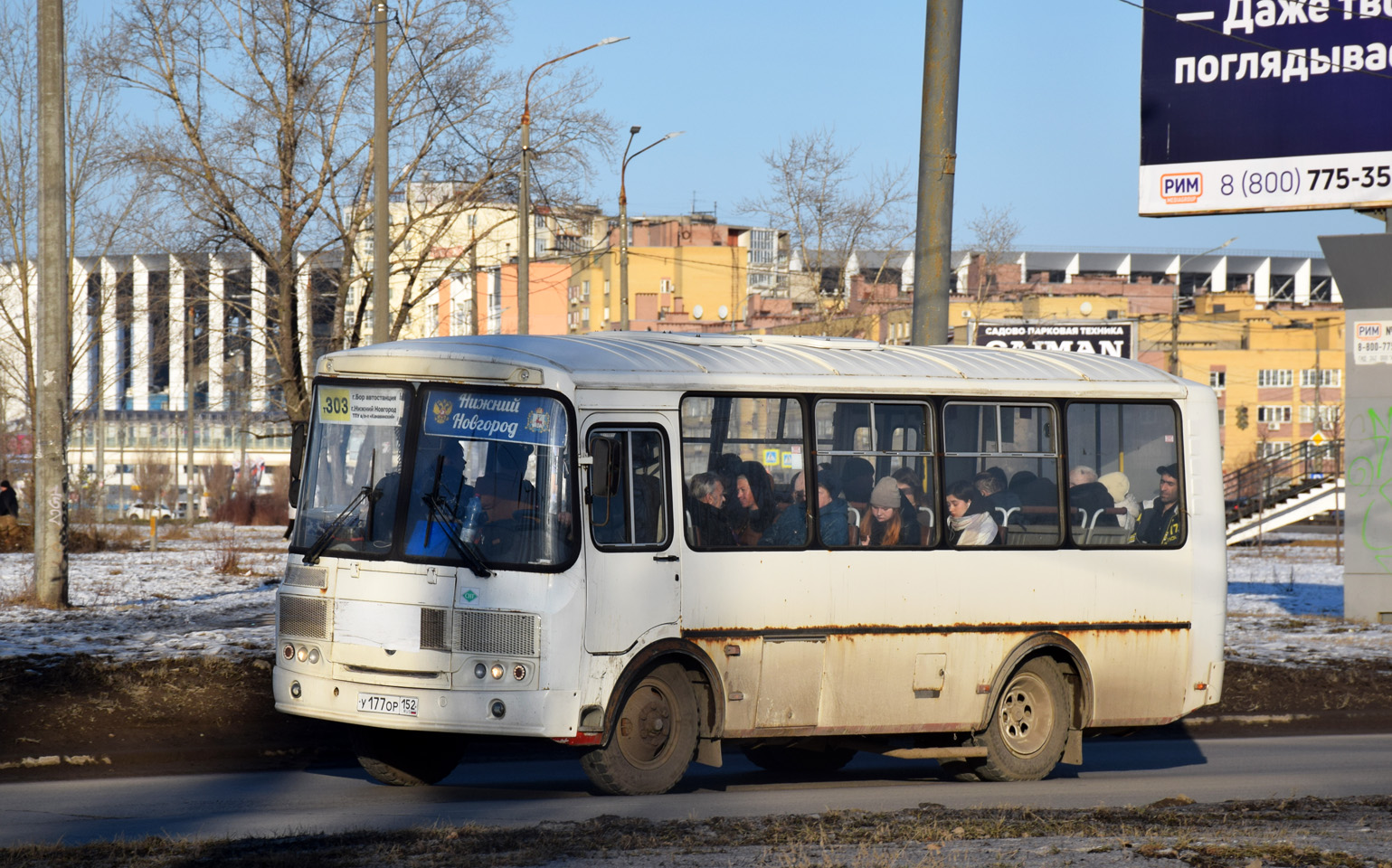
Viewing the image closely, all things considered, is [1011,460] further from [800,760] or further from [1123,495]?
[800,760]

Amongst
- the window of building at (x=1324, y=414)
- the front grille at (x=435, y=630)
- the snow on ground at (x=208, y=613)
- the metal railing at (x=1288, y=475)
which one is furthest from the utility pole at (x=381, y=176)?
the window of building at (x=1324, y=414)

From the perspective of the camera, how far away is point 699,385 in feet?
32.9

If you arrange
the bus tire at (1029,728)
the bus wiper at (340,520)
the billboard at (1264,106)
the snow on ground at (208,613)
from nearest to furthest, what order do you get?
1. the bus wiper at (340,520)
2. the bus tire at (1029,728)
3. the snow on ground at (208,613)
4. the billboard at (1264,106)

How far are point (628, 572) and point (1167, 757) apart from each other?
5.42 metres

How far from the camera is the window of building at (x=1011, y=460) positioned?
11086mm

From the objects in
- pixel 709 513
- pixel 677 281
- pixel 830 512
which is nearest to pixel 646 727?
pixel 709 513

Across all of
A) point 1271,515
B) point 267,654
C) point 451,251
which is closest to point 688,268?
point 1271,515

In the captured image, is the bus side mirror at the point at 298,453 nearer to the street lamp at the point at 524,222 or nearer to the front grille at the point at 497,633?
the front grille at the point at 497,633

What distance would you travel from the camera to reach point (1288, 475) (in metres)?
46.6

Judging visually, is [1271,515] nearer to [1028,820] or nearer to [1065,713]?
[1065,713]

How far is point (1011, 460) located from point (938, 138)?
3.32 m

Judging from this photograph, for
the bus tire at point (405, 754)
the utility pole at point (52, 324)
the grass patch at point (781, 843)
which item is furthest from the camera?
the utility pole at point (52, 324)

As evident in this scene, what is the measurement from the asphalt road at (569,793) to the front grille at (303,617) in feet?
3.16

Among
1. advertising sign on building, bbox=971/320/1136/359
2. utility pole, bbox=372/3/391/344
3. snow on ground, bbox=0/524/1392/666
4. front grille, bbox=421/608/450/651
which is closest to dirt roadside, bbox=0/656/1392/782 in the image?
snow on ground, bbox=0/524/1392/666
